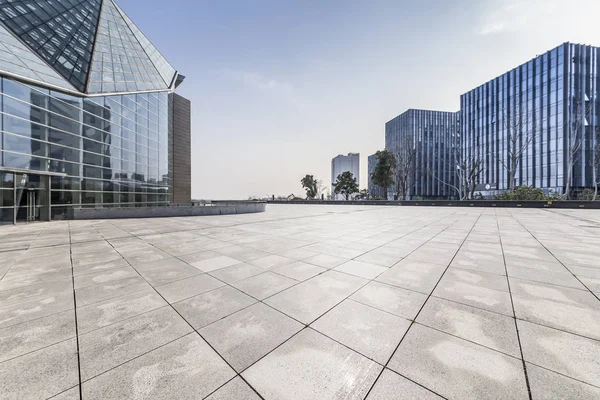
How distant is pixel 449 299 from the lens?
3.69 m

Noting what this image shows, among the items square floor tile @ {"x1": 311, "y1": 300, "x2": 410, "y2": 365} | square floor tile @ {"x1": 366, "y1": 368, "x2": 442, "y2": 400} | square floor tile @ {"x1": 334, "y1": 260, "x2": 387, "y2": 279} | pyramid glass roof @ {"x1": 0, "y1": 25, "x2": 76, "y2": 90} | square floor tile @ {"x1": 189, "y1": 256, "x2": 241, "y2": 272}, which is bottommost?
square floor tile @ {"x1": 311, "y1": 300, "x2": 410, "y2": 365}

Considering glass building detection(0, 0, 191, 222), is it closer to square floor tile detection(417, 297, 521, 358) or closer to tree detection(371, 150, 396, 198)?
square floor tile detection(417, 297, 521, 358)

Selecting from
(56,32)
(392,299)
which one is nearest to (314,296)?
(392,299)

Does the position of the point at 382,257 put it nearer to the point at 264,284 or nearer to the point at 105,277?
the point at 264,284

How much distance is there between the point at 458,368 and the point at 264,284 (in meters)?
3.09

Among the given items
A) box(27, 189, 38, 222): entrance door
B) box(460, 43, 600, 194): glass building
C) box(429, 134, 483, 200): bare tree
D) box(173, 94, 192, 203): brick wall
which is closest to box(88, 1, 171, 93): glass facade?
box(27, 189, 38, 222): entrance door

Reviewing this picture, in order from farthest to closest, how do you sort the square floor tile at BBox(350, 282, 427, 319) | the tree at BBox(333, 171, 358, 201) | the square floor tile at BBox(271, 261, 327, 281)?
the tree at BBox(333, 171, 358, 201) < the square floor tile at BBox(271, 261, 327, 281) < the square floor tile at BBox(350, 282, 427, 319)

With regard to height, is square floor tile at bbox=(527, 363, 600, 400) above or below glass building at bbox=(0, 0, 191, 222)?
below

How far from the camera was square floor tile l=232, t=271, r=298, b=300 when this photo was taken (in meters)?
3.99

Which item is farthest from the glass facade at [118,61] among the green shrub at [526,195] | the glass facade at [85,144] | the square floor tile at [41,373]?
the green shrub at [526,195]

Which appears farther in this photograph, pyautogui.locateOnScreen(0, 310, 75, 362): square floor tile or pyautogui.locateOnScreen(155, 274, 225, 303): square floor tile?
pyautogui.locateOnScreen(155, 274, 225, 303): square floor tile

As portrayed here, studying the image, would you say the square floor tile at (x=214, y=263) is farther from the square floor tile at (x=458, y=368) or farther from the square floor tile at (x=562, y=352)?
the square floor tile at (x=562, y=352)

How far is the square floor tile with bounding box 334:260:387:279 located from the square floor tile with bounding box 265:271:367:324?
0.26 m

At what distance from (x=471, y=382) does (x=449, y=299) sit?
186 cm
